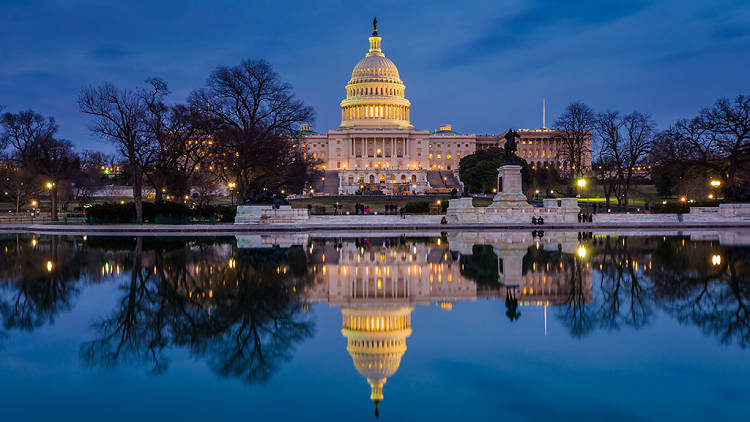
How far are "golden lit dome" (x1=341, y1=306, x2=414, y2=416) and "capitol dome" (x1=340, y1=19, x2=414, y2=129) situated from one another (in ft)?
454

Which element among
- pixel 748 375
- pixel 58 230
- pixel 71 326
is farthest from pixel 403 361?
pixel 58 230

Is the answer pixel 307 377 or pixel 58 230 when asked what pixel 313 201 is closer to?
pixel 58 230

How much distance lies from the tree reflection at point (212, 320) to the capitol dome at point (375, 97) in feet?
438

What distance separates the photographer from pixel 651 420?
625 centimetres

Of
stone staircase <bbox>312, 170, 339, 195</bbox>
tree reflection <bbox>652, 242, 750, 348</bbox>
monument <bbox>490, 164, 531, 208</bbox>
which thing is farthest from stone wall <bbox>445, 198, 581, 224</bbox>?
stone staircase <bbox>312, 170, 339, 195</bbox>

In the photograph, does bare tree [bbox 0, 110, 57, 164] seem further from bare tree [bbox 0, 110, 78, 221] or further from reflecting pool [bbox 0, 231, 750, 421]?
reflecting pool [bbox 0, 231, 750, 421]

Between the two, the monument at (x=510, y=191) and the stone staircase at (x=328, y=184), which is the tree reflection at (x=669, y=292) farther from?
the stone staircase at (x=328, y=184)

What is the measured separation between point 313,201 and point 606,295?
55.0 metres

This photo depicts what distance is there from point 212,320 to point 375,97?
13974 cm

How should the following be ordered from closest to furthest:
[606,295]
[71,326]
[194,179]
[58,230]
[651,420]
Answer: [651,420] → [71,326] → [606,295] → [58,230] → [194,179]

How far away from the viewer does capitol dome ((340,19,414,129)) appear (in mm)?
148000

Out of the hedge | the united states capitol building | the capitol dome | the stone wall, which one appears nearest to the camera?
the stone wall

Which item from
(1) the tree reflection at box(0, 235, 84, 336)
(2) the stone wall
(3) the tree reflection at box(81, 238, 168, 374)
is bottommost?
(3) the tree reflection at box(81, 238, 168, 374)

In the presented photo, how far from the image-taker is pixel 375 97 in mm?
147250
